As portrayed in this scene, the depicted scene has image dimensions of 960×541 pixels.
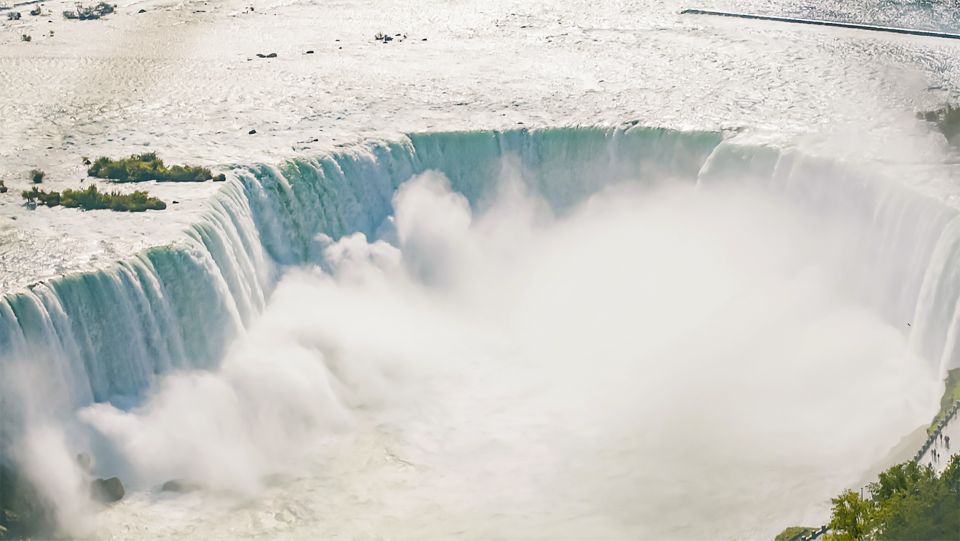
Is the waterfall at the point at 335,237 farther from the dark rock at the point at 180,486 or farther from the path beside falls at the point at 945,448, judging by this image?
the path beside falls at the point at 945,448

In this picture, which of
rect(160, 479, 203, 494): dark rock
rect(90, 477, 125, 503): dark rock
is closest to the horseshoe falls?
rect(160, 479, 203, 494): dark rock

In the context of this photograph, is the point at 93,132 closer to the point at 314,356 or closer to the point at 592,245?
the point at 314,356

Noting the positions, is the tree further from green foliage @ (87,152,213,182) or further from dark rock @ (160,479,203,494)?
green foliage @ (87,152,213,182)

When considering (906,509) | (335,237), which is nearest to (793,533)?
(906,509)

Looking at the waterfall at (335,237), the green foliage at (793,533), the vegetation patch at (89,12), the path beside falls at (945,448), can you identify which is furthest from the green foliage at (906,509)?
the vegetation patch at (89,12)

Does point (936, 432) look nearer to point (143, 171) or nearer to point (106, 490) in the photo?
point (106, 490)

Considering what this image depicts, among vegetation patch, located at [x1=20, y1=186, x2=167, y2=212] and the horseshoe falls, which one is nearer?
the horseshoe falls

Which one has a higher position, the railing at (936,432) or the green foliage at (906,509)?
the railing at (936,432)
